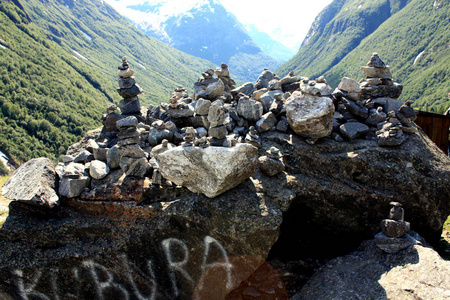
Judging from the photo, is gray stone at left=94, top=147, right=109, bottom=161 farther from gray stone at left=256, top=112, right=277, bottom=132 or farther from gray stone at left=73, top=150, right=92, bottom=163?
gray stone at left=256, top=112, right=277, bottom=132

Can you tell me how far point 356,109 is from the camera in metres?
12.3

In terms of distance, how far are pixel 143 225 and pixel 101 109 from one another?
191m

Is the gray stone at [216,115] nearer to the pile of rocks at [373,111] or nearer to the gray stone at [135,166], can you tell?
the gray stone at [135,166]

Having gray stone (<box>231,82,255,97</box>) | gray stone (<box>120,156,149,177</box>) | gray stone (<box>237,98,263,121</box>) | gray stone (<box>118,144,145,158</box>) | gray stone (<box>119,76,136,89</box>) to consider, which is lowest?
A: gray stone (<box>120,156,149,177</box>)

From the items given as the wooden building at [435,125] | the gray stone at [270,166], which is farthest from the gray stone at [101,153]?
the wooden building at [435,125]

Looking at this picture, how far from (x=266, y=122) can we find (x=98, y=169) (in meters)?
6.46

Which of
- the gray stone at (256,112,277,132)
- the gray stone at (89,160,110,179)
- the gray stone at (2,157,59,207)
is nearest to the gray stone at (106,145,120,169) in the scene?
the gray stone at (89,160,110,179)

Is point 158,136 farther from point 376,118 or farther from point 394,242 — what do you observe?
point 394,242

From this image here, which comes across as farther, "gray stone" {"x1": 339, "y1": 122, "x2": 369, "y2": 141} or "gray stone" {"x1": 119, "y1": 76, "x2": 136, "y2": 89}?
"gray stone" {"x1": 119, "y1": 76, "x2": 136, "y2": 89}

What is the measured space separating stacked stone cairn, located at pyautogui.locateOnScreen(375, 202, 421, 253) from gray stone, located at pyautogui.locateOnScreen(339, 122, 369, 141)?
124 inches

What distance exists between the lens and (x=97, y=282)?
9391 mm

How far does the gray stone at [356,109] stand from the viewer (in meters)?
12.2

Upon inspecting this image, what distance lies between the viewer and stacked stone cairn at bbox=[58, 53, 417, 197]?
32.5 feet

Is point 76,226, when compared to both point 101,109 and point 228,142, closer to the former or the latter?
point 228,142
